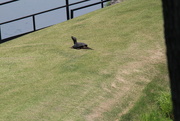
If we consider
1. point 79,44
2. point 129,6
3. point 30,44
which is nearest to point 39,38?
point 30,44

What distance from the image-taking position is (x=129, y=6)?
51.2ft

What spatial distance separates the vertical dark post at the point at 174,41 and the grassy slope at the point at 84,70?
182 inches

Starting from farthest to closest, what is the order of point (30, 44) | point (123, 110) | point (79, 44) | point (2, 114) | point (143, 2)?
1. point (143, 2)
2. point (30, 44)
3. point (79, 44)
4. point (123, 110)
5. point (2, 114)

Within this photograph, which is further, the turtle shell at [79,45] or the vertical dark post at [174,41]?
the turtle shell at [79,45]

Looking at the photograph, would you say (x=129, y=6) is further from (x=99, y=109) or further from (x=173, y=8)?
(x=173, y=8)

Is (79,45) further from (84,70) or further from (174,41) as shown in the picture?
(174,41)

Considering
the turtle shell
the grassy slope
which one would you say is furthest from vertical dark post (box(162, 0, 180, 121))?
the turtle shell

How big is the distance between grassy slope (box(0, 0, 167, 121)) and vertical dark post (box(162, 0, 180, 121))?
4.63m

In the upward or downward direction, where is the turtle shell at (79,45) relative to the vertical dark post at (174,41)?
downward

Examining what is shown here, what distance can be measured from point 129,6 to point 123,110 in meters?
7.87

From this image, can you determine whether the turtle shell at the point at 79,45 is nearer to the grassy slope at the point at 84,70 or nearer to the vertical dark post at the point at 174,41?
the grassy slope at the point at 84,70

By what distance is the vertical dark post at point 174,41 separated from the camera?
2807 mm

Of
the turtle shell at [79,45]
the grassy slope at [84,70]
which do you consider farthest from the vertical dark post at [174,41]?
the turtle shell at [79,45]

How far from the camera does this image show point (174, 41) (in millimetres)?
2832
